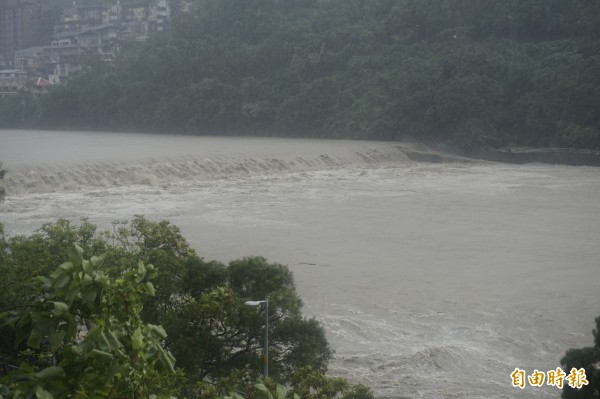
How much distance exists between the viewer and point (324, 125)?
112 ft

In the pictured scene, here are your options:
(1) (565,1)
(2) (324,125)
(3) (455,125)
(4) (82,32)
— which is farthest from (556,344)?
(4) (82,32)

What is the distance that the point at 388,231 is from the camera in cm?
1516

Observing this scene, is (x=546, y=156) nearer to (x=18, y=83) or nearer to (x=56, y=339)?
(x=56, y=339)

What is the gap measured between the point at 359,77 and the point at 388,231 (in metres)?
20.6

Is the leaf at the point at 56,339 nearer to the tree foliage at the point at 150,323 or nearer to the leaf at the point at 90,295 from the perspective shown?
the tree foliage at the point at 150,323

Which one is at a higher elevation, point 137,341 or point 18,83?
point 18,83

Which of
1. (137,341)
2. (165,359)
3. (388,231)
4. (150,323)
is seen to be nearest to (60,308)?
(137,341)

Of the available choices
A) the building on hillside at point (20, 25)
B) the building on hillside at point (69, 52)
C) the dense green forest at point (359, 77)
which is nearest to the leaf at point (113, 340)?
the dense green forest at point (359, 77)

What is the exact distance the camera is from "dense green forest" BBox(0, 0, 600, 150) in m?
30.3

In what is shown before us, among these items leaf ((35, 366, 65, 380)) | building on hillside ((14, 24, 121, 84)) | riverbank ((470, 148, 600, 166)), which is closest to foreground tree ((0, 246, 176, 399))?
leaf ((35, 366, 65, 380))

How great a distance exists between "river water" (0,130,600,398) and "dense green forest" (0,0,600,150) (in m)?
3.51

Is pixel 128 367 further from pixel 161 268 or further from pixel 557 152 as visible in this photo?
pixel 557 152

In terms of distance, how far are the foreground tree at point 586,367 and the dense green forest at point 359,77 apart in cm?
2246

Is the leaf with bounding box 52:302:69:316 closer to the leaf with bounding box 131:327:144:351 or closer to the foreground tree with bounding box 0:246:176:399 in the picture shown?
the foreground tree with bounding box 0:246:176:399
